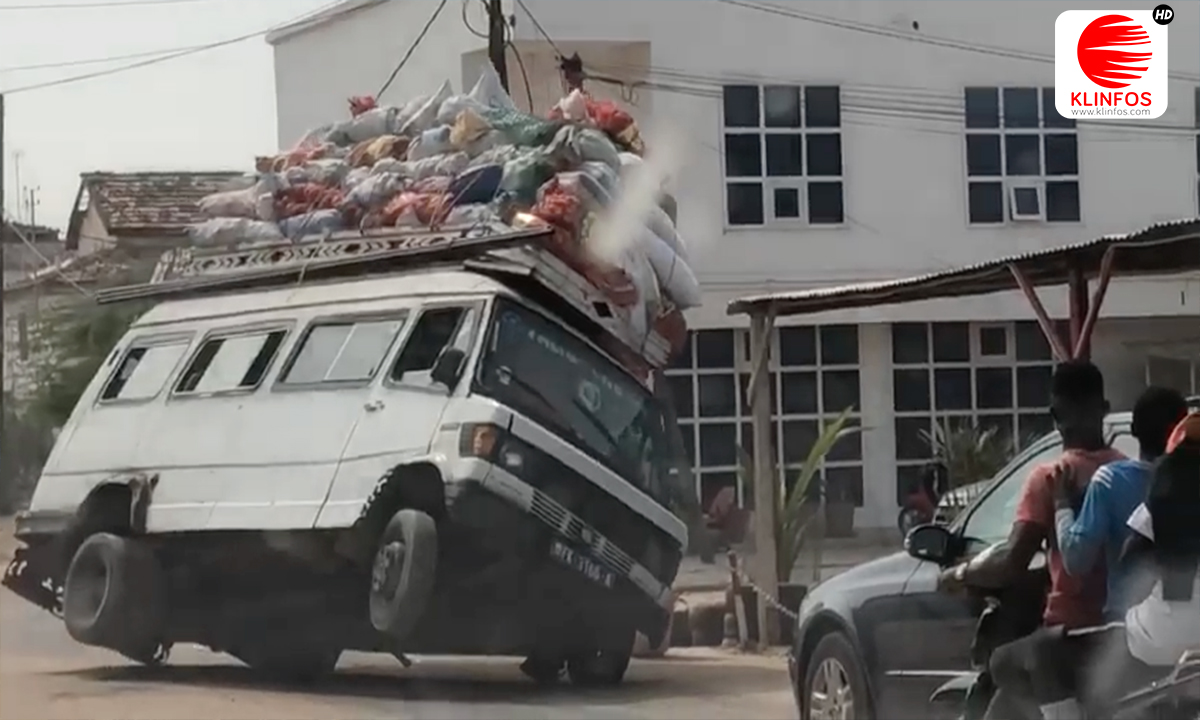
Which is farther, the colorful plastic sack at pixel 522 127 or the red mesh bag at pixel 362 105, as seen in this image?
the red mesh bag at pixel 362 105

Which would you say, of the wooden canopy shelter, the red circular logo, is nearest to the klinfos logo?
the red circular logo

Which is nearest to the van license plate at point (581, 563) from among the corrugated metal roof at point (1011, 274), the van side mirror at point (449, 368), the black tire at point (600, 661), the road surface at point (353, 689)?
the black tire at point (600, 661)

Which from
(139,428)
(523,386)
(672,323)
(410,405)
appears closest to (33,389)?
(139,428)

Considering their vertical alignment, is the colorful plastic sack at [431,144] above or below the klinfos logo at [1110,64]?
below

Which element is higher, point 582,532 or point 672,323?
point 672,323

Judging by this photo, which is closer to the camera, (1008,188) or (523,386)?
(523,386)

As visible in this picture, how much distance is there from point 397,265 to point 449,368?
352 millimetres

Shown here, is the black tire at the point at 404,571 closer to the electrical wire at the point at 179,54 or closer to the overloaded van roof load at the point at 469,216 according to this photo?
the overloaded van roof load at the point at 469,216

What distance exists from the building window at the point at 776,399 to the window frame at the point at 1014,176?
0.64m

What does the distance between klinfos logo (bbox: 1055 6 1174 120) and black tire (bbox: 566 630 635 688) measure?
7.12 ft

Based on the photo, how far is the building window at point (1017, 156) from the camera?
5.50 metres

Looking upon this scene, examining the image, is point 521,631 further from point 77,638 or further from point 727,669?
point 77,638

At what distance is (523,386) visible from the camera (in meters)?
5.20

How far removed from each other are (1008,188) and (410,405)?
6.62 feet
